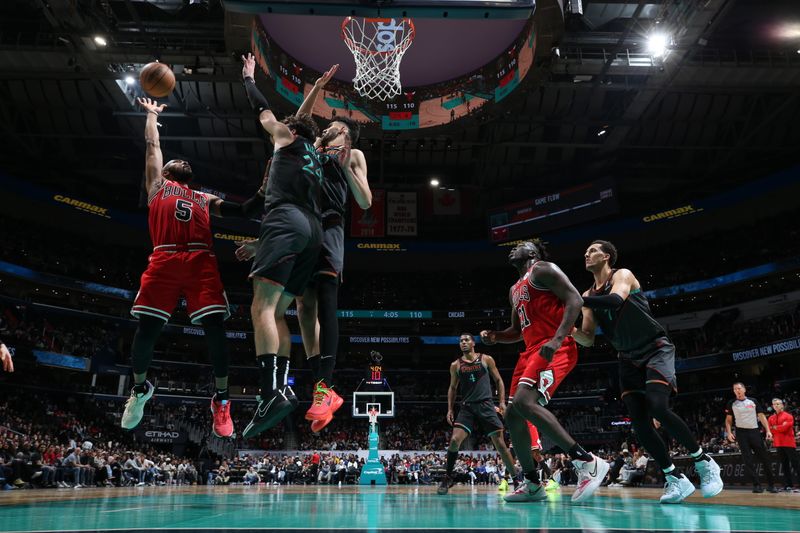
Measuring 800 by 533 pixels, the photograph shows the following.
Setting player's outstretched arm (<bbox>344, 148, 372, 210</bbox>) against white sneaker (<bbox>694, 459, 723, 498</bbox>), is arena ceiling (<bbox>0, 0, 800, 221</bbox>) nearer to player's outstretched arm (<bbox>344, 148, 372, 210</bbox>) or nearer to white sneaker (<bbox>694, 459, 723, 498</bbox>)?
player's outstretched arm (<bbox>344, 148, 372, 210</bbox>)

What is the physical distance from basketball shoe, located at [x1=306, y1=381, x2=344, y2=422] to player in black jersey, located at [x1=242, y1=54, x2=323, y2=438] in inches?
10.7

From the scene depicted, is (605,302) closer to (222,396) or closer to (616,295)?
(616,295)

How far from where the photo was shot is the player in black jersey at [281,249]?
13.2 feet

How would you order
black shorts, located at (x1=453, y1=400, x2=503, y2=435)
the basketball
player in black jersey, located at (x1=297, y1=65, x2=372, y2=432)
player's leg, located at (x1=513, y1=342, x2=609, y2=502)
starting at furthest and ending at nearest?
black shorts, located at (x1=453, y1=400, x2=503, y2=435) → the basketball → player's leg, located at (x1=513, y1=342, x2=609, y2=502) → player in black jersey, located at (x1=297, y1=65, x2=372, y2=432)

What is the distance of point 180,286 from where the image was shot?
4945mm

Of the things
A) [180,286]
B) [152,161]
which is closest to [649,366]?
[180,286]

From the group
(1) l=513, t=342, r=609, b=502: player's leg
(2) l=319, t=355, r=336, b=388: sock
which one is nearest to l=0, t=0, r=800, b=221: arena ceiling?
(1) l=513, t=342, r=609, b=502: player's leg

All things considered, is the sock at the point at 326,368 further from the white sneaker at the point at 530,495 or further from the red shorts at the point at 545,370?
the white sneaker at the point at 530,495

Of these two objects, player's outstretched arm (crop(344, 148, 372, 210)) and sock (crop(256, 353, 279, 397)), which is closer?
sock (crop(256, 353, 279, 397))

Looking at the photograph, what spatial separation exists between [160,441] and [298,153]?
89.6 feet

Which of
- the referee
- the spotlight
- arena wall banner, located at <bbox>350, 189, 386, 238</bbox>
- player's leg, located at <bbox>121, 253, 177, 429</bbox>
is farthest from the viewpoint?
arena wall banner, located at <bbox>350, 189, 386, 238</bbox>

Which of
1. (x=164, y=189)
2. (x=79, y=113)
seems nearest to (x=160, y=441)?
(x=79, y=113)

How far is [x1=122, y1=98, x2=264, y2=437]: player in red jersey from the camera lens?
4.85 meters

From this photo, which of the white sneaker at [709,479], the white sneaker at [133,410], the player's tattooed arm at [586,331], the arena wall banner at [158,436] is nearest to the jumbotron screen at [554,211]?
the arena wall banner at [158,436]
